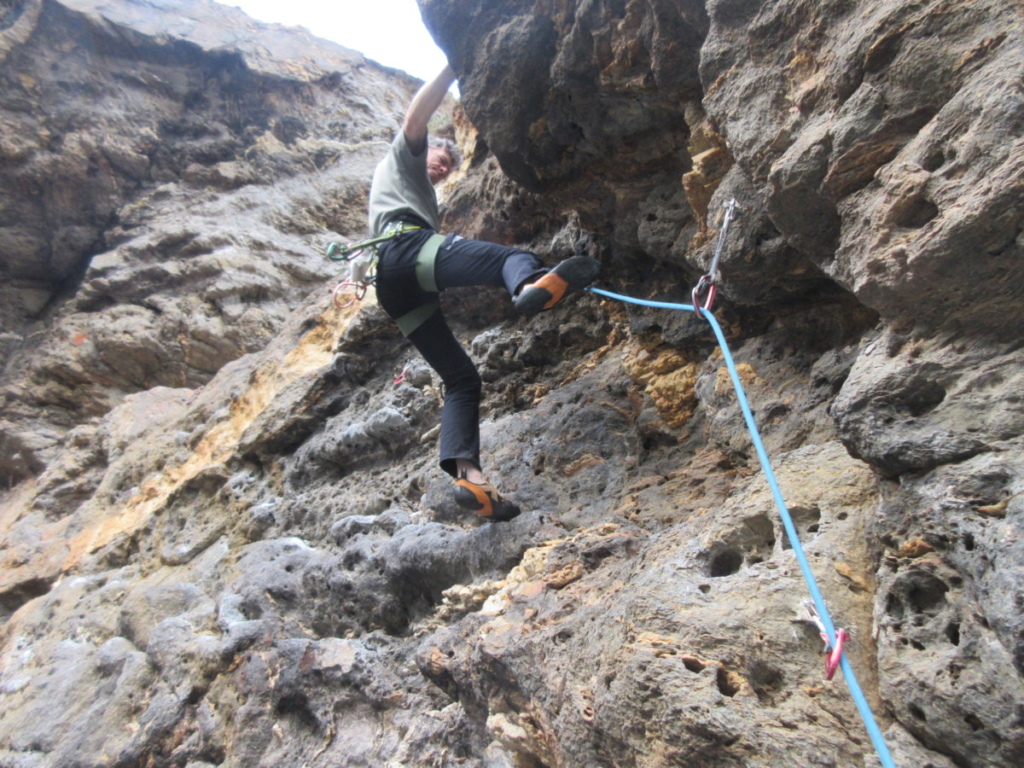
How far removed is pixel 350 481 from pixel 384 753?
6.24ft

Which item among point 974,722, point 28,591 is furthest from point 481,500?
point 28,591

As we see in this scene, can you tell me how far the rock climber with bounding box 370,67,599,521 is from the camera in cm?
248

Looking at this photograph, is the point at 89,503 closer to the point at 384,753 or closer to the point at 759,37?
the point at 384,753

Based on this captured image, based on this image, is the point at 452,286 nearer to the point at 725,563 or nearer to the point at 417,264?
the point at 417,264

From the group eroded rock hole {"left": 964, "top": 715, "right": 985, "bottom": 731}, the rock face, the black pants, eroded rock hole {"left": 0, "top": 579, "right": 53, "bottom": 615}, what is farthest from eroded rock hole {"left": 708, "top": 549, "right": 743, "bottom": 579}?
eroded rock hole {"left": 0, "top": 579, "right": 53, "bottom": 615}

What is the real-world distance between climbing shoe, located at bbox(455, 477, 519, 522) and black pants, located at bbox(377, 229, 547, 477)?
0.19 meters

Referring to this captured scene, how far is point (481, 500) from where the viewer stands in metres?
2.51

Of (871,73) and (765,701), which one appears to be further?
(871,73)

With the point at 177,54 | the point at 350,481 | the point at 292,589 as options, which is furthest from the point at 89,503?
the point at 177,54

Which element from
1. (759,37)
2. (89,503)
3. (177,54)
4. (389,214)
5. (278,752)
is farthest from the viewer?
(177,54)

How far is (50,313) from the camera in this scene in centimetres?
838

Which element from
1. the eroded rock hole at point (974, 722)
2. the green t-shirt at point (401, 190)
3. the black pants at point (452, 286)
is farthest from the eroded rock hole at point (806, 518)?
the green t-shirt at point (401, 190)

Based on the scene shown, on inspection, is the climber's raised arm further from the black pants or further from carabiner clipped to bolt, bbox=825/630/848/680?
carabiner clipped to bolt, bbox=825/630/848/680

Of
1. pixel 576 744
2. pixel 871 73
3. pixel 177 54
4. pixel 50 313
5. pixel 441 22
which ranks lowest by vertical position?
pixel 576 744
